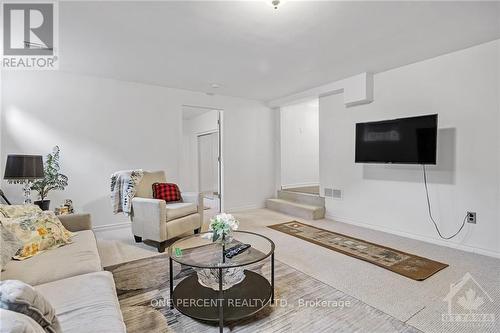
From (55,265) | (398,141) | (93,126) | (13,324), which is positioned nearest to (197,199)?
(93,126)

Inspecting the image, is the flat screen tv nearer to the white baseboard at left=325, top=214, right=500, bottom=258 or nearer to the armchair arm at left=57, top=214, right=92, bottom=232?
the white baseboard at left=325, top=214, right=500, bottom=258

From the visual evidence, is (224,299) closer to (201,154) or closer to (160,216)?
(160,216)

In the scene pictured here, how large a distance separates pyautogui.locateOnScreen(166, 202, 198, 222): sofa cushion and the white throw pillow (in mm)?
2314

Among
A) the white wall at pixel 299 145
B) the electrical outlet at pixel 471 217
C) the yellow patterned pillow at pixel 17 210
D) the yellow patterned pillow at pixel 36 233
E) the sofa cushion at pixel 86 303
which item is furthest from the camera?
the white wall at pixel 299 145

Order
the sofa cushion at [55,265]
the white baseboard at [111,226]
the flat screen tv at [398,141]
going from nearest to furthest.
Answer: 1. the sofa cushion at [55,265]
2. the flat screen tv at [398,141]
3. the white baseboard at [111,226]

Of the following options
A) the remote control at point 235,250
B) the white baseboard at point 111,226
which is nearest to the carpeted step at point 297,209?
the remote control at point 235,250

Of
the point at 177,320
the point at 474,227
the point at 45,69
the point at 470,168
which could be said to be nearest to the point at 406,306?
the point at 177,320

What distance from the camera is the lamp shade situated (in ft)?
8.66

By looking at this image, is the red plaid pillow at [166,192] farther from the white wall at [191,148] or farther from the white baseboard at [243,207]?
the white wall at [191,148]

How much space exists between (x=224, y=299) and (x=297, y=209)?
3136mm

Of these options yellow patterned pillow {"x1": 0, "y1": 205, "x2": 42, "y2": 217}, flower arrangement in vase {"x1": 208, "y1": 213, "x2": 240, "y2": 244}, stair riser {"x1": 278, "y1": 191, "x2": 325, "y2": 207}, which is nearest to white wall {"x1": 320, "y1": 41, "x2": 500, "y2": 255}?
stair riser {"x1": 278, "y1": 191, "x2": 325, "y2": 207}

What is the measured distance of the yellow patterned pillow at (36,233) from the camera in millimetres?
1775

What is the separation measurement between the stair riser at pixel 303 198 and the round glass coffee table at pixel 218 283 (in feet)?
9.40

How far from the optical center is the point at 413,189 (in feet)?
11.4
